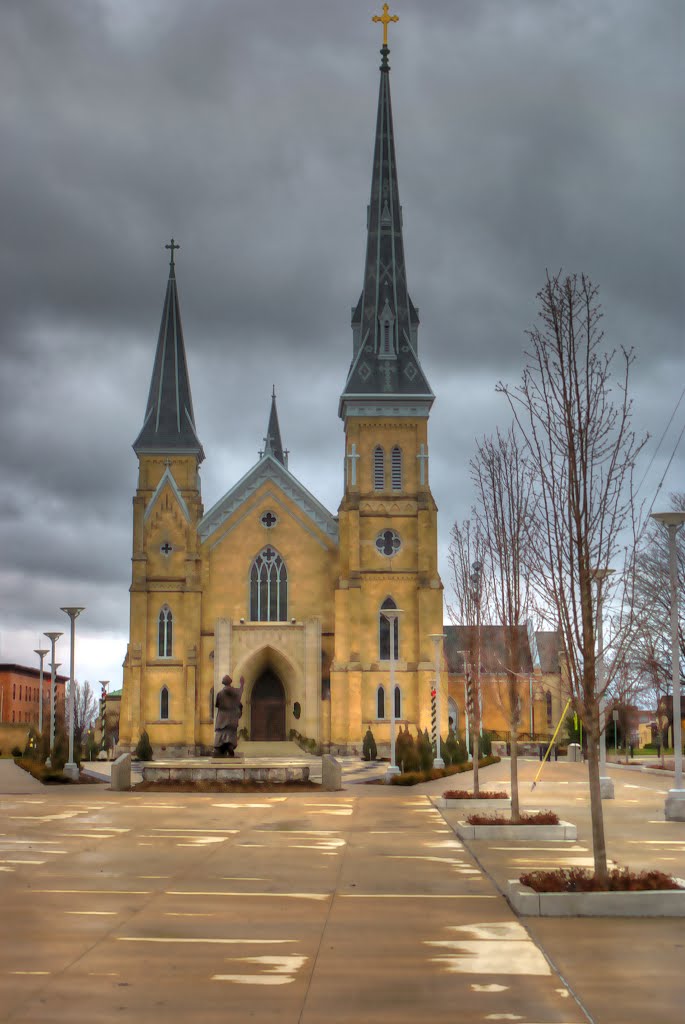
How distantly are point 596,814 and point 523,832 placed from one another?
6.68 metres

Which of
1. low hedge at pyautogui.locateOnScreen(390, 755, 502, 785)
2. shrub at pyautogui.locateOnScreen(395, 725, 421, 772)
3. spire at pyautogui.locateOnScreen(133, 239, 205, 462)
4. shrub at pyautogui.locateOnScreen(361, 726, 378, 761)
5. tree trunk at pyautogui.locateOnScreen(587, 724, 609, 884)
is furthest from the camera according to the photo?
spire at pyautogui.locateOnScreen(133, 239, 205, 462)

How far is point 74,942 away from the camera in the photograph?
9.36 metres

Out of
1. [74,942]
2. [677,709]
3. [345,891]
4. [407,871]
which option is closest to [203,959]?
[74,942]

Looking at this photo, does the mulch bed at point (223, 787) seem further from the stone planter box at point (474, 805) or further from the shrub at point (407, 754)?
the stone planter box at point (474, 805)

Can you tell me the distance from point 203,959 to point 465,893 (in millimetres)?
4210

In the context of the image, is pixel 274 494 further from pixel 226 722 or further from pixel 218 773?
pixel 218 773

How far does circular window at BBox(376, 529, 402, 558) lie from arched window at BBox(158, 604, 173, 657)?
11282 millimetres

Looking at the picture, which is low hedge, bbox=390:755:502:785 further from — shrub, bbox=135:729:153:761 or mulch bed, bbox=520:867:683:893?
mulch bed, bbox=520:867:683:893

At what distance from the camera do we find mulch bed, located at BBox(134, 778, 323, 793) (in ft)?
101

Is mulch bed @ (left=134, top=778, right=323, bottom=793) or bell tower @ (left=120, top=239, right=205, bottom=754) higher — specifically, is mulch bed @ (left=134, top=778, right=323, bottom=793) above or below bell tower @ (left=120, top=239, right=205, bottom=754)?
below

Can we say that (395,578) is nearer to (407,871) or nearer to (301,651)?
(301,651)

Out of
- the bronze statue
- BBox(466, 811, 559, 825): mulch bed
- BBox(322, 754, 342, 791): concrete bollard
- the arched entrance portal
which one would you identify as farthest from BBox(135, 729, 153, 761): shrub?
BBox(466, 811, 559, 825): mulch bed

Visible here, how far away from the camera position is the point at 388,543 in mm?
61875

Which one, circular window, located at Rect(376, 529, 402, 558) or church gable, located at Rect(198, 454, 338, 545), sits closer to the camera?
circular window, located at Rect(376, 529, 402, 558)
